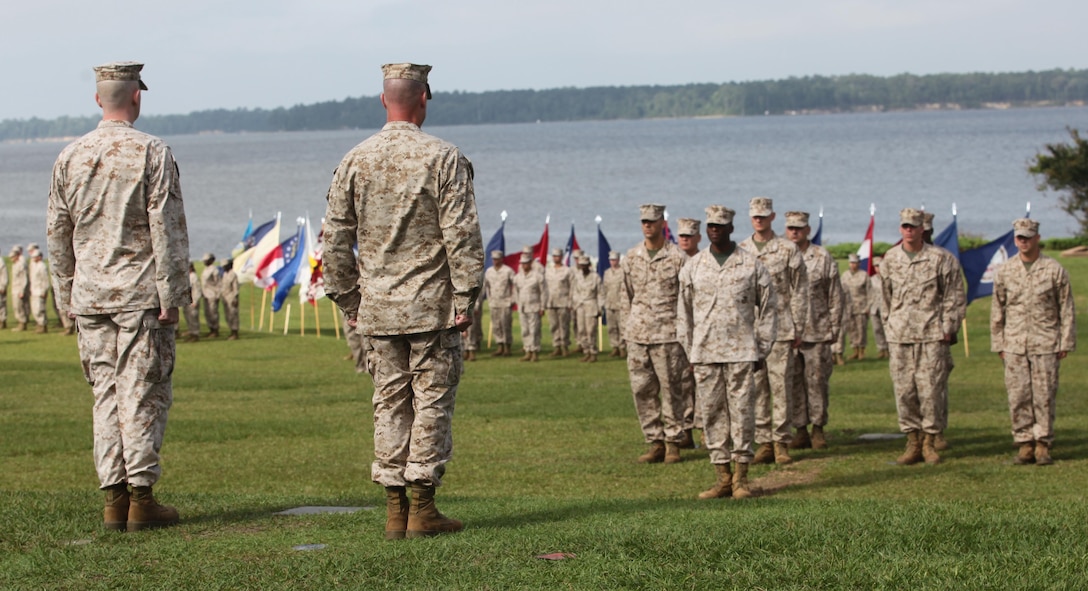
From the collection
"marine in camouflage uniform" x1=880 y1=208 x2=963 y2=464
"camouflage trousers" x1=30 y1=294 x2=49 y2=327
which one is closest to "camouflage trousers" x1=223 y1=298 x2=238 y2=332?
"camouflage trousers" x1=30 y1=294 x2=49 y2=327

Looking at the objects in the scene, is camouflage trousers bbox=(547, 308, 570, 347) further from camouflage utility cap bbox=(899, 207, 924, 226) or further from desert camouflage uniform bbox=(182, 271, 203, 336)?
camouflage utility cap bbox=(899, 207, 924, 226)

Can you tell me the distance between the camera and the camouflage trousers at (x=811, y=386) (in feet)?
46.7

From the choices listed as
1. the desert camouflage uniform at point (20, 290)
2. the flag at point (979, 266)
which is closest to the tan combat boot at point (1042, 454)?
the flag at point (979, 266)

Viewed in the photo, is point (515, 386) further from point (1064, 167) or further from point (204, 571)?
point (1064, 167)

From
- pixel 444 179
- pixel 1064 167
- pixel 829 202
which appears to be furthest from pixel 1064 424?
pixel 829 202

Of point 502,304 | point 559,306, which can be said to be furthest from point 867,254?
point 502,304

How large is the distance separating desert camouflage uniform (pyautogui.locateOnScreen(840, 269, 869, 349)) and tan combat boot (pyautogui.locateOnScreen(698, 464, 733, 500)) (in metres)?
16.2

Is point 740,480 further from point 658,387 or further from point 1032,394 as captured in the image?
point 1032,394

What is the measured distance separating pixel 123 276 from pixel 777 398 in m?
7.64

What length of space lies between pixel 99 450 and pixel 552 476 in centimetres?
538

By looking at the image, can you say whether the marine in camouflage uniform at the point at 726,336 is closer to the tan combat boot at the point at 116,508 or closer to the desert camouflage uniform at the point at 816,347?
the desert camouflage uniform at the point at 816,347

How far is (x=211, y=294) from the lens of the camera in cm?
3422

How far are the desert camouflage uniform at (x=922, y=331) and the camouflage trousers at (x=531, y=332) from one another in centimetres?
1608

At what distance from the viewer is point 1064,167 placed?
46.2 meters
